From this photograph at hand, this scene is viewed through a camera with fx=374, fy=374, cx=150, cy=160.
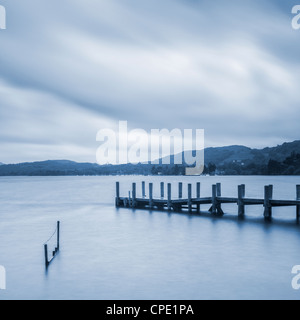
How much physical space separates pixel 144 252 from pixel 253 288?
22.2 feet

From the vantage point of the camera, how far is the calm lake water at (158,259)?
41.0ft

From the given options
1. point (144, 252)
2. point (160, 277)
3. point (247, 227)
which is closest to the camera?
point (160, 277)

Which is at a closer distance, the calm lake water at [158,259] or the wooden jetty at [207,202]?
the calm lake water at [158,259]

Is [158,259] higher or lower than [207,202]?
lower

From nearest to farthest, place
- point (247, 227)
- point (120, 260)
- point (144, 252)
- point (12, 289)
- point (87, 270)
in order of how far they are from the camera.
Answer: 1. point (12, 289)
2. point (87, 270)
3. point (120, 260)
4. point (144, 252)
5. point (247, 227)

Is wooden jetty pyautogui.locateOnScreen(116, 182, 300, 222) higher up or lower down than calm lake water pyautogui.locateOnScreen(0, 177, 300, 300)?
higher up

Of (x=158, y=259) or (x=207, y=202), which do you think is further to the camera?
(x=207, y=202)

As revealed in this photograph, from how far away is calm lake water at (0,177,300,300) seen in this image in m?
12.5

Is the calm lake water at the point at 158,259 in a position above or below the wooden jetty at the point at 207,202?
below

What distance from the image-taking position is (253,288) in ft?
40.8

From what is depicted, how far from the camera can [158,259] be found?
16641 millimetres

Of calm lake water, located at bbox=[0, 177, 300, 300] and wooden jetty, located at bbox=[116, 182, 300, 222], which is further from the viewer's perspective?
wooden jetty, located at bbox=[116, 182, 300, 222]
